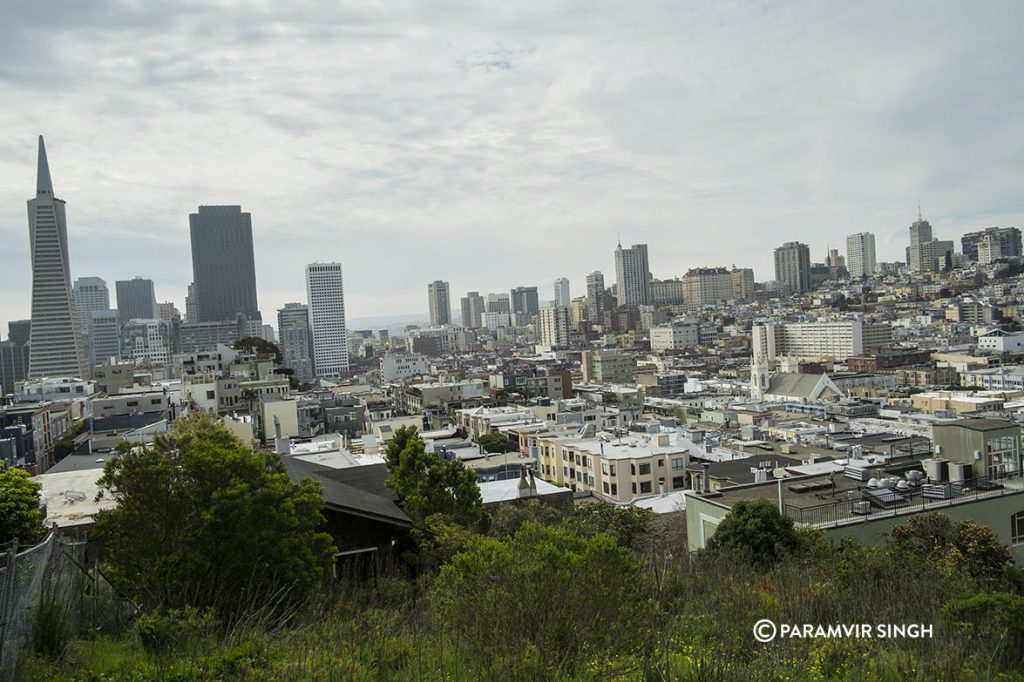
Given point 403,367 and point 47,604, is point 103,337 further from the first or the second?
point 47,604

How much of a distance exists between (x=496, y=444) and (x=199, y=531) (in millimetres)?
33705

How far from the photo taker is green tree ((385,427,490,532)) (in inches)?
557

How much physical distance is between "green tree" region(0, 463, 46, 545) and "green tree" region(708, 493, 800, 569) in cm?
928

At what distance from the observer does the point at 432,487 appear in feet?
47.4

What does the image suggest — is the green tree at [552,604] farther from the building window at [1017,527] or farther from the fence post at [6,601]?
the building window at [1017,527]

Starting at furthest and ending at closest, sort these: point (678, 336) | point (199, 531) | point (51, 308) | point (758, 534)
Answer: point (678, 336) < point (51, 308) < point (758, 534) < point (199, 531)

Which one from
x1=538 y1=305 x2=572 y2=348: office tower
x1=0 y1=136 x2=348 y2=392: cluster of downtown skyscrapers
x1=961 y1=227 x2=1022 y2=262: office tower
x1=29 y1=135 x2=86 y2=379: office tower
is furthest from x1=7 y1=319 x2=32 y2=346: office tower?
x1=961 y1=227 x2=1022 y2=262: office tower

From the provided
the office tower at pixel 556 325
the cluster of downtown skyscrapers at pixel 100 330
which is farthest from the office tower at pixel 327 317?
the office tower at pixel 556 325

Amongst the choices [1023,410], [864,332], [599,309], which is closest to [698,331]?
[864,332]

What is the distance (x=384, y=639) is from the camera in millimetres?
6250

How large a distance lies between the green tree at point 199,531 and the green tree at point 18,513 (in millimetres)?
2689

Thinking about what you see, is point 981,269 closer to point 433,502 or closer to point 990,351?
point 990,351

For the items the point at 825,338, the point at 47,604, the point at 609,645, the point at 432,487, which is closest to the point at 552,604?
the point at 609,645

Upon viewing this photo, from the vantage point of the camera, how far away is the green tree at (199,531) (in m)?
8.10
